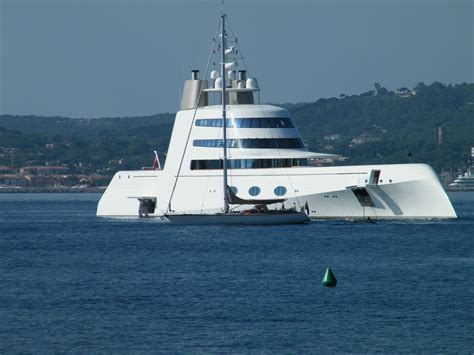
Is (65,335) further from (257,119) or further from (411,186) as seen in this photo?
(257,119)

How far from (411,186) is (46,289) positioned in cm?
2814

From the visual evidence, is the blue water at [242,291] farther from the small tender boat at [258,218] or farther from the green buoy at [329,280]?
the small tender boat at [258,218]

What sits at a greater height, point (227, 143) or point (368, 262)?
point (227, 143)

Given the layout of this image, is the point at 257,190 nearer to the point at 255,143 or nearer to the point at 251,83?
the point at 255,143

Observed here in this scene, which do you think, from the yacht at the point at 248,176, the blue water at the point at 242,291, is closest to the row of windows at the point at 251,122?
the yacht at the point at 248,176

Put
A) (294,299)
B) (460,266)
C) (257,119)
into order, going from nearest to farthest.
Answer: (294,299) → (460,266) → (257,119)

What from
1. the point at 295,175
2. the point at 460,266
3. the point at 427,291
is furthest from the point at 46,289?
the point at 295,175

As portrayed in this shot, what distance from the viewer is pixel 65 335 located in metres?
35.8

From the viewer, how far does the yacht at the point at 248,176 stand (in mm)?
69875

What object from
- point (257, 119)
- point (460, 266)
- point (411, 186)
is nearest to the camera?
point (460, 266)

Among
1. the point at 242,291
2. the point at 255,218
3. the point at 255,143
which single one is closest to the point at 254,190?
the point at 255,143

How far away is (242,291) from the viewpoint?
143ft

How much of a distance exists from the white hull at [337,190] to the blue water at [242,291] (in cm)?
215

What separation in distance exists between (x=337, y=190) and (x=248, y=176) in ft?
17.0
